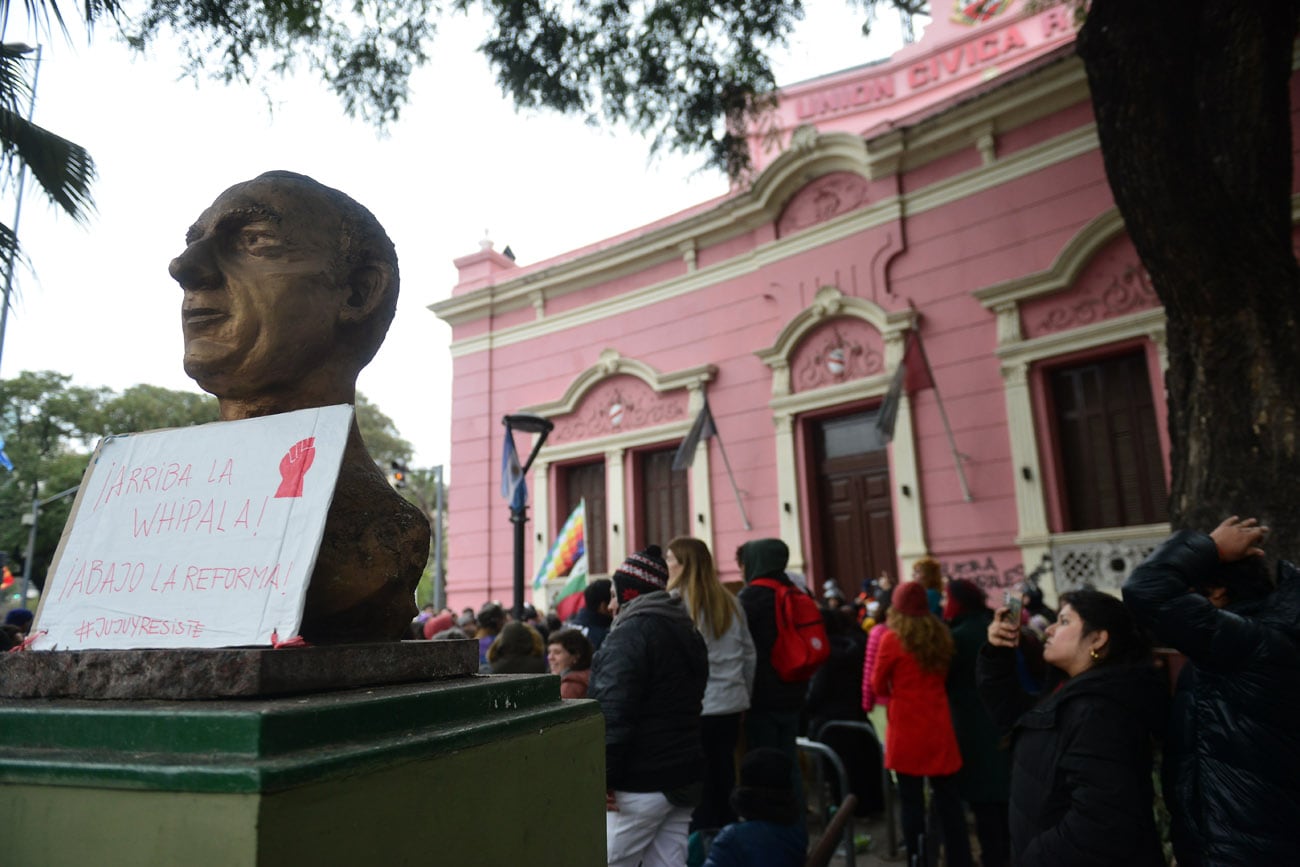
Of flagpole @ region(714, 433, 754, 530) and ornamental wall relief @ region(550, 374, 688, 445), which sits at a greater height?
ornamental wall relief @ region(550, 374, 688, 445)

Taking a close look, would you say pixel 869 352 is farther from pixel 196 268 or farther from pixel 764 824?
pixel 196 268

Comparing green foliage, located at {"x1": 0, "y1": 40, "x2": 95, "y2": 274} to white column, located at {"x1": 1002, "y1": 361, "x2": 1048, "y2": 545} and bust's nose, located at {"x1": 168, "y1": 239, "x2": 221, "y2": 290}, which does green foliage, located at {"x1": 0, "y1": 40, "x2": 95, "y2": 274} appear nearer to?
bust's nose, located at {"x1": 168, "y1": 239, "x2": 221, "y2": 290}

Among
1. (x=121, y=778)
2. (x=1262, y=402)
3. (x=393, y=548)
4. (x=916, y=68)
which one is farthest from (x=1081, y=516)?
(x=121, y=778)

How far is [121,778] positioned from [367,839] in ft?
0.99

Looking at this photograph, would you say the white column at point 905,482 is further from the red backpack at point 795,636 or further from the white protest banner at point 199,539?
the white protest banner at point 199,539

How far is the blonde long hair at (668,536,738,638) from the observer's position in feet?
12.8

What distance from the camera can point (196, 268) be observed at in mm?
1691

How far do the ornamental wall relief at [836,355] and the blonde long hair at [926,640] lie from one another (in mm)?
6973

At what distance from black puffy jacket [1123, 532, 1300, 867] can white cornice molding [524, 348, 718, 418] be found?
994 cm

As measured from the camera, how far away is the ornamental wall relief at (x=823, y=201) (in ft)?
37.2

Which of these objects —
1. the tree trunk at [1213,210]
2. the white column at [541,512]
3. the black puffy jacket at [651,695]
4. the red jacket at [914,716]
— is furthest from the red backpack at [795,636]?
the white column at [541,512]

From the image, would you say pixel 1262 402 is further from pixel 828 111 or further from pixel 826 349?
pixel 828 111

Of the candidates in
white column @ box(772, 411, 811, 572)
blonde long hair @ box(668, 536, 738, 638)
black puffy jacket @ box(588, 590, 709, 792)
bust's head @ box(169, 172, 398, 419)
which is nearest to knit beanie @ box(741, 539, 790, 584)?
blonde long hair @ box(668, 536, 738, 638)

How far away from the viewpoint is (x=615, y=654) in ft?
9.89
